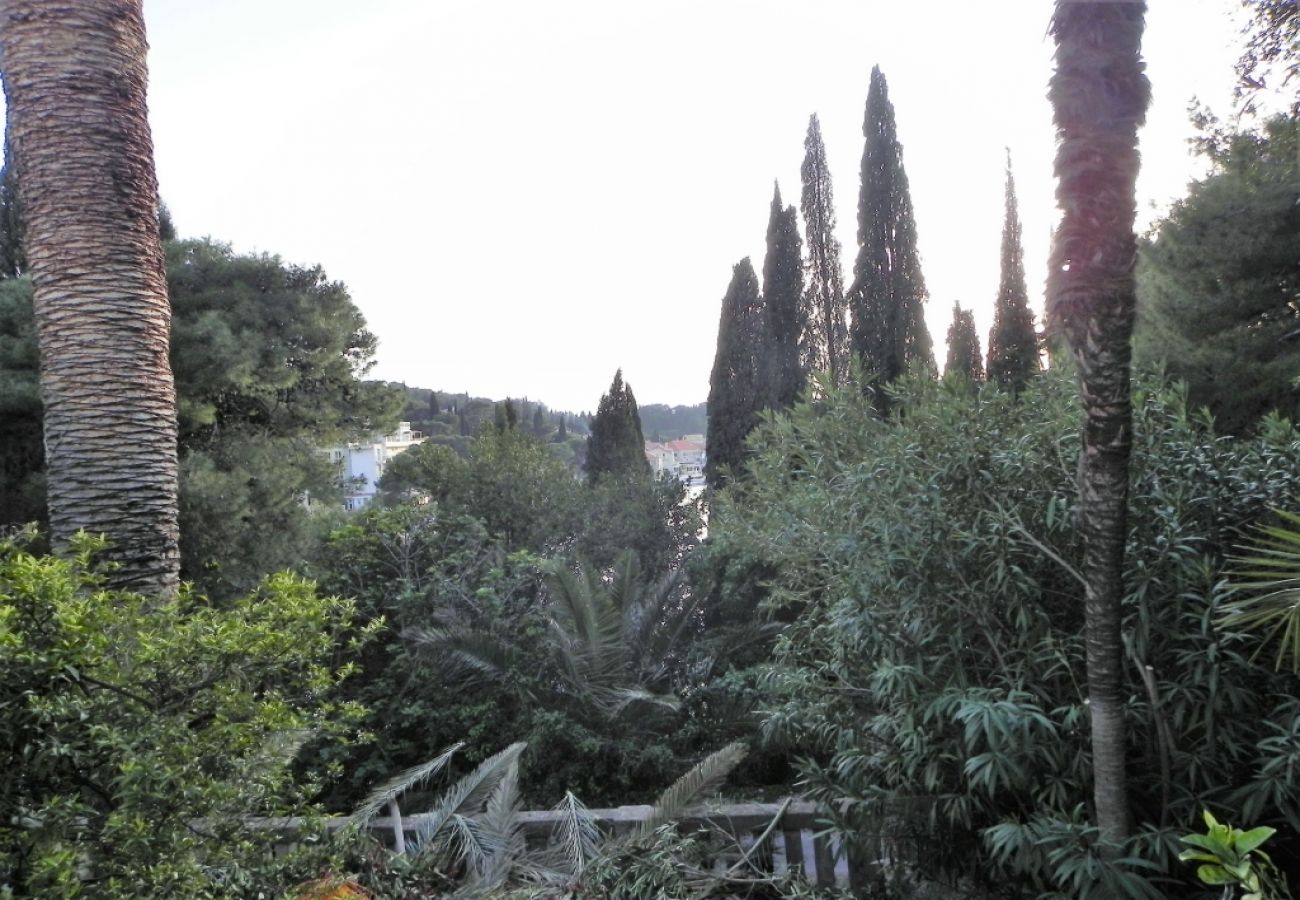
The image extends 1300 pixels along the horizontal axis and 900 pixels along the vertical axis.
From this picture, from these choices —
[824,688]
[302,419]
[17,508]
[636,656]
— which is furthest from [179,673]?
[302,419]

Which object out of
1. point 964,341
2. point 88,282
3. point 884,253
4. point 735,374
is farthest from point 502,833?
point 964,341

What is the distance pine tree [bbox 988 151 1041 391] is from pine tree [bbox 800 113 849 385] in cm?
362

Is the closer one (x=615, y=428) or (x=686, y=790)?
(x=686, y=790)

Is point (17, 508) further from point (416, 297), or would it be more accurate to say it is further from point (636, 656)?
point (636, 656)

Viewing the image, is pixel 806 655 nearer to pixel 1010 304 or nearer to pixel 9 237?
pixel 9 237

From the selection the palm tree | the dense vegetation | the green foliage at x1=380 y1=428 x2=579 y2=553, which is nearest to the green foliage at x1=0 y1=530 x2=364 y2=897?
the dense vegetation

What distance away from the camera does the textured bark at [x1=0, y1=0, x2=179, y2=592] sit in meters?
3.57

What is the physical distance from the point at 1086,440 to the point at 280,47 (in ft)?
21.0

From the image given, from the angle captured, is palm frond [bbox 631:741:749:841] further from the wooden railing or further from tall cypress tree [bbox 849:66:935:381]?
tall cypress tree [bbox 849:66:935:381]

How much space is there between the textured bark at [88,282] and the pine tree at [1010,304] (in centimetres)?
1849

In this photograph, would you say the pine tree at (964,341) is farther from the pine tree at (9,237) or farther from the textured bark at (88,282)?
the textured bark at (88,282)

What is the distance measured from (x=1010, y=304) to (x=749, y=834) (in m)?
19.2

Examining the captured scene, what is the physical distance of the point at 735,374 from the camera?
2048 centimetres

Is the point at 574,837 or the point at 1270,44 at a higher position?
the point at 1270,44
